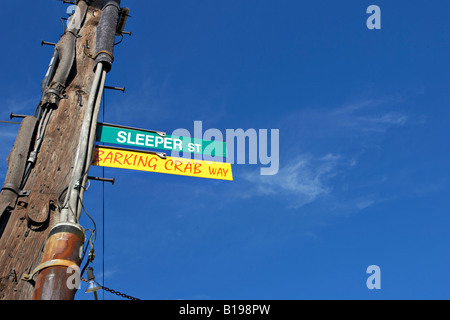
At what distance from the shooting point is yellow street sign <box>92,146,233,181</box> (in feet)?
14.4

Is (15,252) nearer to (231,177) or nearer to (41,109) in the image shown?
(41,109)

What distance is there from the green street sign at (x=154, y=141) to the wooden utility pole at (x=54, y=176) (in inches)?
13.0

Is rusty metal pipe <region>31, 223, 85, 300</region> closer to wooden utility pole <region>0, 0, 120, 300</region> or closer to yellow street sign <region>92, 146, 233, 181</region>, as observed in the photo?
wooden utility pole <region>0, 0, 120, 300</region>

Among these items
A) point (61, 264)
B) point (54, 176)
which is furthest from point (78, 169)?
point (61, 264)

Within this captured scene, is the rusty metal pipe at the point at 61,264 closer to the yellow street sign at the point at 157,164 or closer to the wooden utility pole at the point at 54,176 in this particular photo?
the wooden utility pole at the point at 54,176

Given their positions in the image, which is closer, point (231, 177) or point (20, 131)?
point (20, 131)

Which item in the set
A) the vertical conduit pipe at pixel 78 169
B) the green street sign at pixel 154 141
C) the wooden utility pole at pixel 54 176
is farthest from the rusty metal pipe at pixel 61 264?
the green street sign at pixel 154 141

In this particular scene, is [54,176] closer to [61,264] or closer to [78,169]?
[78,169]

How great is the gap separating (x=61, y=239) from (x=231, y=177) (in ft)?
7.30

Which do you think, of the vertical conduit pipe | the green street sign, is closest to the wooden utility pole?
the vertical conduit pipe

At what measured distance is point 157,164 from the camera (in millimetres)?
4629
